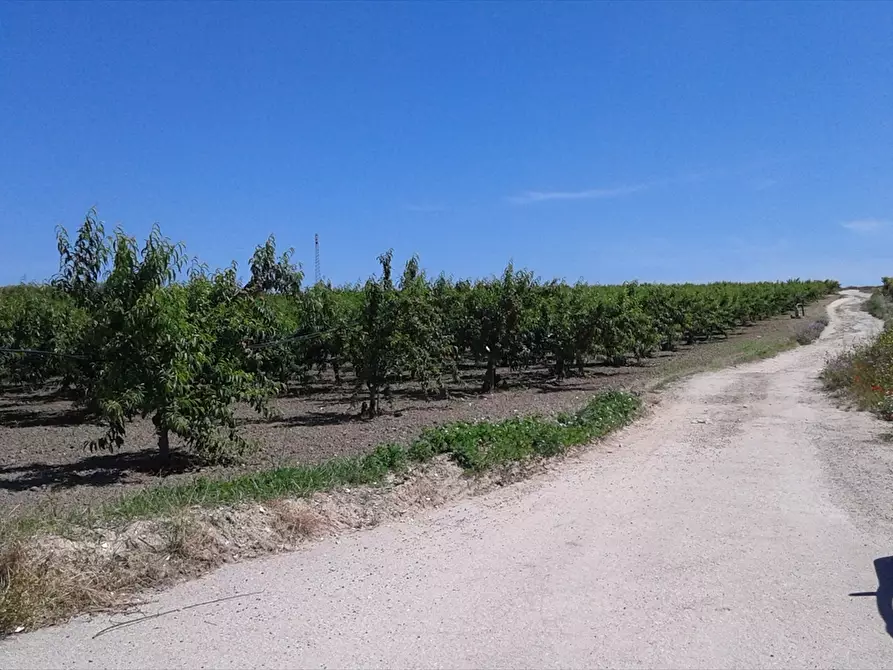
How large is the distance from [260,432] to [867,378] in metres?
11.7

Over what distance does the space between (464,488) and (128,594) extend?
12.3 feet

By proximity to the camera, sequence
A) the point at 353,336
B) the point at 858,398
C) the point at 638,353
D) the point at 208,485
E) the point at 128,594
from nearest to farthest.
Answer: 1. the point at 128,594
2. the point at 208,485
3. the point at 858,398
4. the point at 353,336
5. the point at 638,353

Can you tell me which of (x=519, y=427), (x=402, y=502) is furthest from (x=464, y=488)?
(x=519, y=427)

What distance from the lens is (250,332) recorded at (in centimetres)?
1133

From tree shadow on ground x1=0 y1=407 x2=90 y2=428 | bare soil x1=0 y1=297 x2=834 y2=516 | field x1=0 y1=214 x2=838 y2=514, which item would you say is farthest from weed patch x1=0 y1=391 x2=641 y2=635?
tree shadow on ground x1=0 y1=407 x2=90 y2=428

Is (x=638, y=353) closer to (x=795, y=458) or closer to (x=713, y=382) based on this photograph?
(x=713, y=382)

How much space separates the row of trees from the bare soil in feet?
1.78

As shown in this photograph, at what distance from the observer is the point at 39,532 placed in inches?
204

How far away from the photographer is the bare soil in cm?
1033

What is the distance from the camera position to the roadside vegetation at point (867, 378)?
13.5 m

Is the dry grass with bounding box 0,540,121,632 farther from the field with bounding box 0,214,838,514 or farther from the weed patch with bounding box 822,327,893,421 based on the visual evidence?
the weed patch with bounding box 822,327,893,421

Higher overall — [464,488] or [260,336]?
[260,336]

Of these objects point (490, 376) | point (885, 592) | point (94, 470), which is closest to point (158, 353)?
point (94, 470)

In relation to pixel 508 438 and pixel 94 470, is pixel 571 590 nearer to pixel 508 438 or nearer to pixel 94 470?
pixel 508 438
